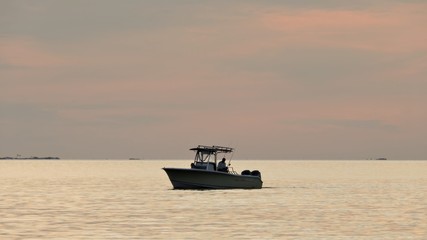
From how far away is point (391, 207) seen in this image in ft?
256

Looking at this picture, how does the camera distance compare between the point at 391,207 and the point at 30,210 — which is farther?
the point at 391,207

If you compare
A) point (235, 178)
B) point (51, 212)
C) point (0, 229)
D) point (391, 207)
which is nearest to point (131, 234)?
point (0, 229)

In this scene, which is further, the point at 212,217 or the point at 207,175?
the point at 207,175

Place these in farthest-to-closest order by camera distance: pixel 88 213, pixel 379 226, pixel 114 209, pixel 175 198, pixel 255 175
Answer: pixel 255 175
pixel 175 198
pixel 114 209
pixel 88 213
pixel 379 226

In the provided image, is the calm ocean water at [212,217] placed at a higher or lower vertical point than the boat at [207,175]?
lower

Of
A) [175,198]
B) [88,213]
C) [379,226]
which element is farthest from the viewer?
[175,198]

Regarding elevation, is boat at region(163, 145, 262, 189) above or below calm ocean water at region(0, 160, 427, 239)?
above

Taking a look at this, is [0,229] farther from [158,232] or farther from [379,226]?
[379,226]

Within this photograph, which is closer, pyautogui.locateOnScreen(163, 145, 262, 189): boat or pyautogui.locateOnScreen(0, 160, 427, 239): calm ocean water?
pyautogui.locateOnScreen(0, 160, 427, 239): calm ocean water

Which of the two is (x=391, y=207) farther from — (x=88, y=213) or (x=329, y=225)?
(x=88, y=213)

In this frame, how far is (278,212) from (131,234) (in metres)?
20.1

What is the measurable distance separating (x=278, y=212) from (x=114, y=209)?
13.0 m

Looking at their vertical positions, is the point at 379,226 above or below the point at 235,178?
below

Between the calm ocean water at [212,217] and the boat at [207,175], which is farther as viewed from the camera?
the boat at [207,175]
